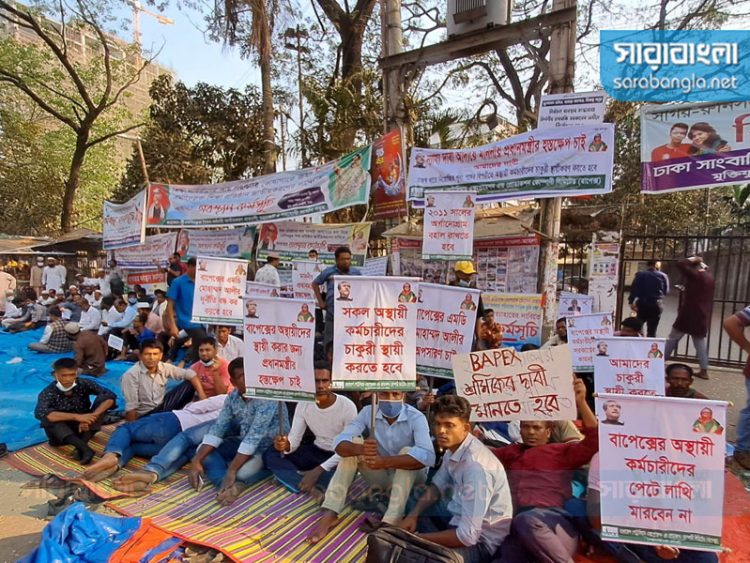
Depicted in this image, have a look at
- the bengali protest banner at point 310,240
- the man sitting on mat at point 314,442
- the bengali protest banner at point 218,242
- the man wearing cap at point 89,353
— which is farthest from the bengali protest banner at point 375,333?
the bengali protest banner at point 218,242

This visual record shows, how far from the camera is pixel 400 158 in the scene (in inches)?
284

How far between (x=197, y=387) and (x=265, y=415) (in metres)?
1.19

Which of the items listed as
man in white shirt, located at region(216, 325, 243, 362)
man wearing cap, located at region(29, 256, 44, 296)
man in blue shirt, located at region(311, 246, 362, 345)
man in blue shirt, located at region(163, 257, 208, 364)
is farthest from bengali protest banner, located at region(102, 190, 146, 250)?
man in blue shirt, located at region(311, 246, 362, 345)

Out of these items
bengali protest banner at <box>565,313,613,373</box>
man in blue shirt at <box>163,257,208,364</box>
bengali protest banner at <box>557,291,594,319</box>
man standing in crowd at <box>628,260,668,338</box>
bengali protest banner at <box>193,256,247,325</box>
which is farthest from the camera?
man standing in crowd at <box>628,260,668,338</box>

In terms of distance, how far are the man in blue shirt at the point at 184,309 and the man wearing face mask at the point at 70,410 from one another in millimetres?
1782

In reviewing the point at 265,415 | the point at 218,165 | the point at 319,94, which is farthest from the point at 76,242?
the point at 265,415

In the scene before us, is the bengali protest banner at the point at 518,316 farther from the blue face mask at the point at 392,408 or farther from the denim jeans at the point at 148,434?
the denim jeans at the point at 148,434

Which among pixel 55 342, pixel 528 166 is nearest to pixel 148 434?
pixel 528 166

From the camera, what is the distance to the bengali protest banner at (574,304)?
22.3ft

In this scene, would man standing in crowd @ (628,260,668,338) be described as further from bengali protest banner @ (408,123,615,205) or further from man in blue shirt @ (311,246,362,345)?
man in blue shirt @ (311,246,362,345)

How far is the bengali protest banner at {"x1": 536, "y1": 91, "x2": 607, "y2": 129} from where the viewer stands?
5559 mm

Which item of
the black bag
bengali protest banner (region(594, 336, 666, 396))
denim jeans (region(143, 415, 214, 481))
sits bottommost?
denim jeans (region(143, 415, 214, 481))

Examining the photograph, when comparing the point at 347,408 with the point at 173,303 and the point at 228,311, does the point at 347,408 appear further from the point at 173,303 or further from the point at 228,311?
the point at 173,303

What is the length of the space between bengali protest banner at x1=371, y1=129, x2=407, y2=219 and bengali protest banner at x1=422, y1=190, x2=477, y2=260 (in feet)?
5.95
